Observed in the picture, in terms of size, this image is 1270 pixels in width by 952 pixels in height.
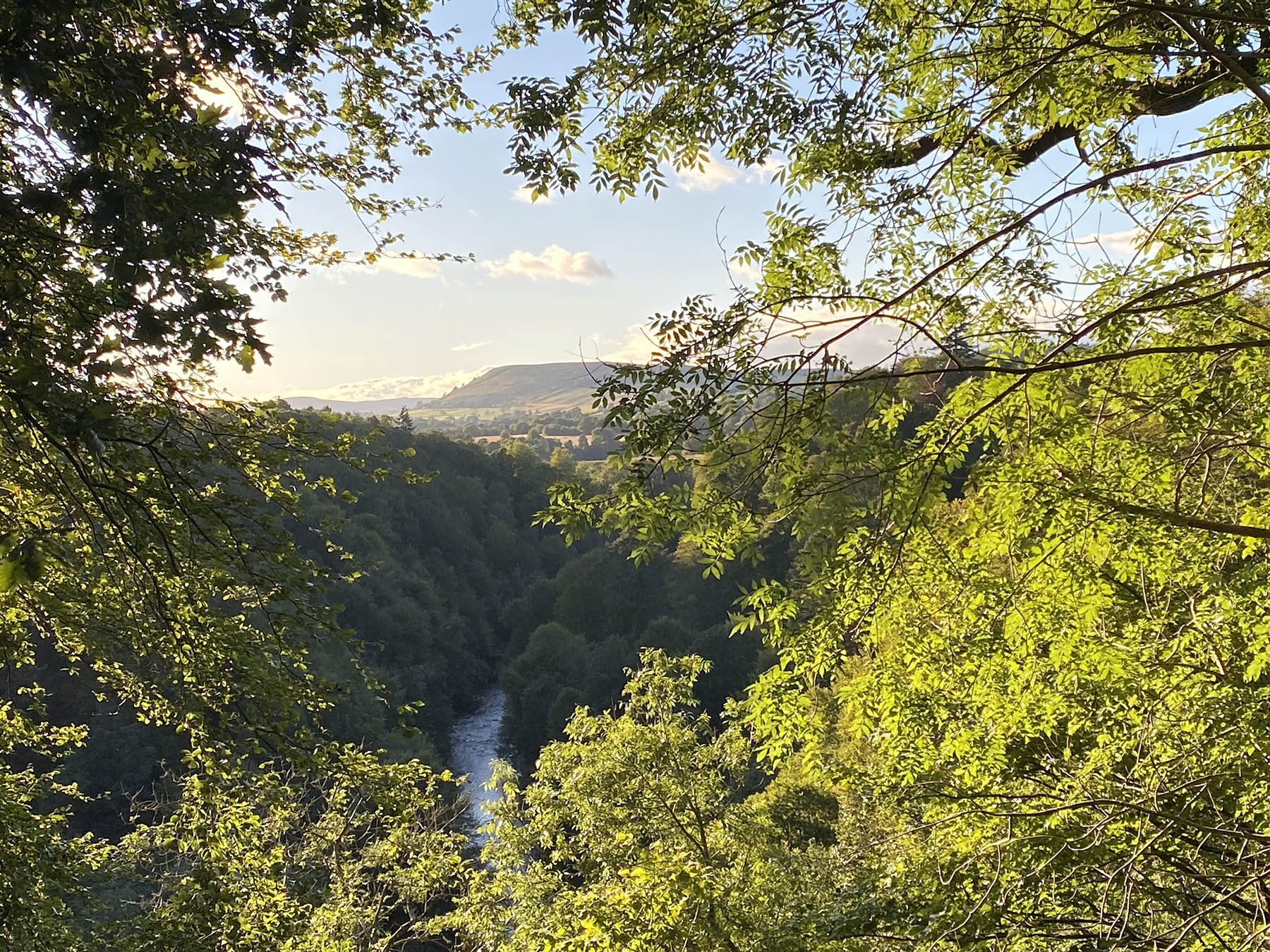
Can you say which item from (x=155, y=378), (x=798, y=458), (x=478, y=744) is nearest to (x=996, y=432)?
(x=798, y=458)

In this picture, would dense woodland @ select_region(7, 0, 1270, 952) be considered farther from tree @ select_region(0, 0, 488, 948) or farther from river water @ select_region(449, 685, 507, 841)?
river water @ select_region(449, 685, 507, 841)

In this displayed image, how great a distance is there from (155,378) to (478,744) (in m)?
31.2

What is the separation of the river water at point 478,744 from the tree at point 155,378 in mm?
21087

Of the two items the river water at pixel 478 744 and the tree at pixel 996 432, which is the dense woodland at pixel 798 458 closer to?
the tree at pixel 996 432

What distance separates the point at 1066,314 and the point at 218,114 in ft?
12.9

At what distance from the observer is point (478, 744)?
3156 centimetres

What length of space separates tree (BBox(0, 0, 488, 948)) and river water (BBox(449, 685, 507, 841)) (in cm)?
2109

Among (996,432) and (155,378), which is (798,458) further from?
(155,378)

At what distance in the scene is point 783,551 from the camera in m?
34.8

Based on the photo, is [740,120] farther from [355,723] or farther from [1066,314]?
[355,723]

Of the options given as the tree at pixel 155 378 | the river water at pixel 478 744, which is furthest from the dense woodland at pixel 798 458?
the river water at pixel 478 744

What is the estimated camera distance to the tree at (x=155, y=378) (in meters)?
2.00

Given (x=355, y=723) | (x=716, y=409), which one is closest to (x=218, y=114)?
(x=716, y=409)

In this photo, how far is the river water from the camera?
26891 mm
